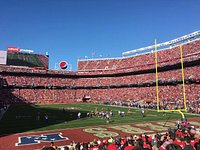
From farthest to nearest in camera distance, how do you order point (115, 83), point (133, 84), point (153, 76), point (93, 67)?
point (93, 67)
point (115, 83)
point (133, 84)
point (153, 76)

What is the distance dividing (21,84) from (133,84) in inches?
1423

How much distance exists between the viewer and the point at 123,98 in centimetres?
6291

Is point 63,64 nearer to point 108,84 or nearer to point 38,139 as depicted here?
point 108,84

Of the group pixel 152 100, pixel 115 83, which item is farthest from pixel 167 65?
pixel 115 83

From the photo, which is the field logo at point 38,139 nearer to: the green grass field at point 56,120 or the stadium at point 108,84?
the green grass field at point 56,120

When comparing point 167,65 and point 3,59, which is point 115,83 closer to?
point 167,65

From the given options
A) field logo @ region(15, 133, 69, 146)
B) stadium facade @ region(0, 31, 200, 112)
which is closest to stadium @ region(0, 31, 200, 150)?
stadium facade @ region(0, 31, 200, 112)

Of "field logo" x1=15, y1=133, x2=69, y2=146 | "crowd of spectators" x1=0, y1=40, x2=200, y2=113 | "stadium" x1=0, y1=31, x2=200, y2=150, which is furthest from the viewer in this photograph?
"crowd of spectators" x1=0, y1=40, x2=200, y2=113

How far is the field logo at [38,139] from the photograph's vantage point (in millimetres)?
16734

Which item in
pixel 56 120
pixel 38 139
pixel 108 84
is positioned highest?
pixel 108 84

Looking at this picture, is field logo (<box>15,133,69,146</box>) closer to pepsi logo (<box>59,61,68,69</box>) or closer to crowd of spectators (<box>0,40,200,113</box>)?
crowd of spectators (<box>0,40,200,113</box>)

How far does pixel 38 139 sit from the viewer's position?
693 inches

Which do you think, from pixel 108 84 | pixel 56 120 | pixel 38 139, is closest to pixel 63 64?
pixel 108 84

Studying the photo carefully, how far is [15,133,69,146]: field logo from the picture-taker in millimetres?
16734
